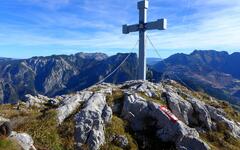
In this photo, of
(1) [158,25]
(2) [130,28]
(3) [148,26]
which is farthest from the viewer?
(2) [130,28]

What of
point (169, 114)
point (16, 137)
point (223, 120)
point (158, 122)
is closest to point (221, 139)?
point (223, 120)

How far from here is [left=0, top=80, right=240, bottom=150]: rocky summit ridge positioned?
24984mm

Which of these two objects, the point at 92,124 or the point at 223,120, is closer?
the point at 92,124

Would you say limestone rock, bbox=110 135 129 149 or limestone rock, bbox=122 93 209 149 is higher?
limestone rock, bbox=122 93 209 149

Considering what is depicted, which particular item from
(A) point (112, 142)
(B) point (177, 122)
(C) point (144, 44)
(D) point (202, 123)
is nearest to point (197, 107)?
(D) point (202, 123)

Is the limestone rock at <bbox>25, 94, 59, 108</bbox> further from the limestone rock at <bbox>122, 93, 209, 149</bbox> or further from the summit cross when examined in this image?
the summit cross

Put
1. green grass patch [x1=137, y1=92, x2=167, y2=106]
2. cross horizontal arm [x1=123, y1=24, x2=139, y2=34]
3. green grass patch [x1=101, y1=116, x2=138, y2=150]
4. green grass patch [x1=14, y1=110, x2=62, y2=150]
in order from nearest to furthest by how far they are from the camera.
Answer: green grass patch [x1=14, y1=110, x2=62, y2=150]
green grass patch [x1=101, y1=116, x2=138, y2=150]
green grass patch [x1=137, y1=92, x2=167, y2=106]
cross horizontal arm [x1=123, y1=24, x2=139, y2=34]

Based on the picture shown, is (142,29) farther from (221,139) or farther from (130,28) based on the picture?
(221,139)

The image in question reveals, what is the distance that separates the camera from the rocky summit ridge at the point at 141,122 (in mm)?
24984

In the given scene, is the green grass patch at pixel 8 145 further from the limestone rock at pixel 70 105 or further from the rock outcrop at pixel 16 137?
the limestone rock at pixel 70 105

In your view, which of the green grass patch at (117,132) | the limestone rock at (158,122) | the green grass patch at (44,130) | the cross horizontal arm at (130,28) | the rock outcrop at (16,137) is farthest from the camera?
the cross horizontal arm at (130,28)

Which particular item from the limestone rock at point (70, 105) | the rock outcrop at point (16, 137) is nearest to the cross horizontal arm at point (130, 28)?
the limestone rock at point (70, 105)

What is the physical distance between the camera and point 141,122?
90.6 ft

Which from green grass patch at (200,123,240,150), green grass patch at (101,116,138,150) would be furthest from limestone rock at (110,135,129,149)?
green grass patch at (200,123,240,150)
